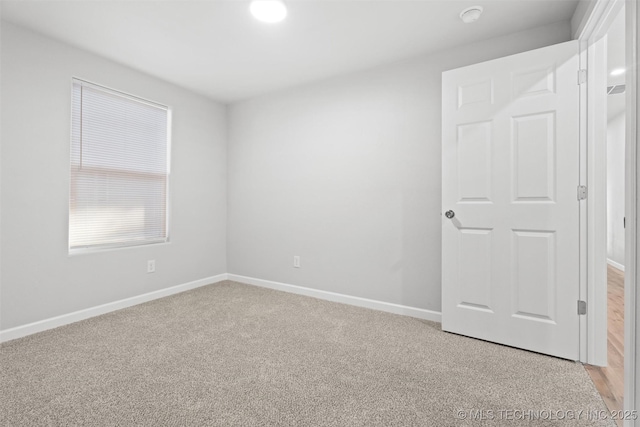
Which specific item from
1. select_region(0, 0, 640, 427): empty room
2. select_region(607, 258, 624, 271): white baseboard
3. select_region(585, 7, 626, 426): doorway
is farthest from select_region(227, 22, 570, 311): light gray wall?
select_region(607, 258, 624, 271): white baseboard

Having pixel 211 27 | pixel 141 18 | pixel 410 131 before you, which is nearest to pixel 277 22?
Answer: pixel 211 27

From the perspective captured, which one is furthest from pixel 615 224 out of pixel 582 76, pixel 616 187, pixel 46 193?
pixel 46 193

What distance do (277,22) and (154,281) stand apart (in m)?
2.68

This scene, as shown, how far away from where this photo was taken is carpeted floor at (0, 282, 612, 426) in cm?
142

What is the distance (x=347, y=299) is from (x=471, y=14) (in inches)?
99.1

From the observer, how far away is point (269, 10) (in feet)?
6.81

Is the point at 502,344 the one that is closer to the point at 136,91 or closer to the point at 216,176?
the point at 216,176

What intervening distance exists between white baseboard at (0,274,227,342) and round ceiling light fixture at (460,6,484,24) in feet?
11.7

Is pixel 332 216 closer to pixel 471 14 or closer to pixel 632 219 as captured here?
pixel 471 14

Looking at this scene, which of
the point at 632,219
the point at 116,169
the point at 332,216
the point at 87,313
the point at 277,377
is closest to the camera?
the point at 632,219

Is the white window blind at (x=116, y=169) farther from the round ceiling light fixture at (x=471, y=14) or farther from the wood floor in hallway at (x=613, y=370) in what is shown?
the wood floor in hallway at (x=613, y=370)

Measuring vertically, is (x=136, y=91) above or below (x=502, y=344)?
above

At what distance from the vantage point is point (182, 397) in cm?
155

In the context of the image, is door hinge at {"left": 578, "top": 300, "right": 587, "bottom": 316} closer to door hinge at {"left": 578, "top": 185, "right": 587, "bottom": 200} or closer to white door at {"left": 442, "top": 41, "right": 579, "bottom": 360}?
white door at {"left": 442, "top": 41, "right": 579, "bottom": 360}
